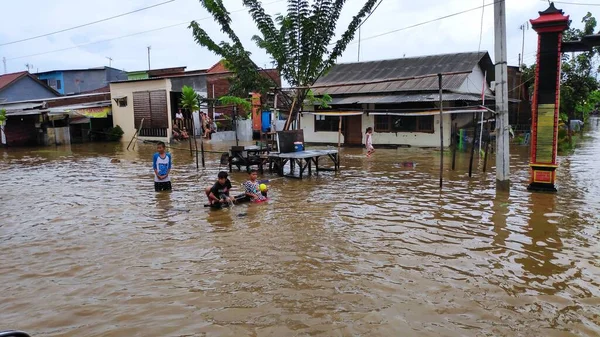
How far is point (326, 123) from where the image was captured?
1005 inches

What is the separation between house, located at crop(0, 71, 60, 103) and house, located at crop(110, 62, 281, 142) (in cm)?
835

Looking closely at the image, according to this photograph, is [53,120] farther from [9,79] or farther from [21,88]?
[9,79]

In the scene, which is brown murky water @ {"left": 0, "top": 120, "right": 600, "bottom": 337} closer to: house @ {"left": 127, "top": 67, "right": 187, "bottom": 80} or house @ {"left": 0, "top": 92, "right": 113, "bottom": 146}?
house @ {"left": 0, "top": 92, "right": 113, "bottom": 146}

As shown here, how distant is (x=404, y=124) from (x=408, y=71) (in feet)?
10.5

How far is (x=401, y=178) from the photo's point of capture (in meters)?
13.4

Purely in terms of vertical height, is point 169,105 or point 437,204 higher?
point 169,105

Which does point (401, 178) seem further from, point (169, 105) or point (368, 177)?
point (169, 105)

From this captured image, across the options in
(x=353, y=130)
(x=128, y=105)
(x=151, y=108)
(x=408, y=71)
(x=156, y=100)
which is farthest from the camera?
(x=128, y=105)

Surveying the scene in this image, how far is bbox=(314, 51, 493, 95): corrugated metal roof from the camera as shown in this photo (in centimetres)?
2200

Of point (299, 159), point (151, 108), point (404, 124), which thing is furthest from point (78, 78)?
point (299, 159)

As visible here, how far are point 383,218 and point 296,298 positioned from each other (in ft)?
13.0

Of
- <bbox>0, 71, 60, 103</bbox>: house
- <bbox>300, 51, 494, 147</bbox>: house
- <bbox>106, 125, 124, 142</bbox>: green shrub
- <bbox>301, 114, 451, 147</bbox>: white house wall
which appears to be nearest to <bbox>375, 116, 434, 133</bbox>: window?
<bbox>300, 51, 494, 147</bbox>: house

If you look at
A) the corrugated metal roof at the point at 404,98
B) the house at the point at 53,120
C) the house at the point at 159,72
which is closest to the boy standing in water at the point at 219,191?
the corrugated metal roof at the point at 404,98

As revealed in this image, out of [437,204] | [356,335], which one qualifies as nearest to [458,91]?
[437,204]
